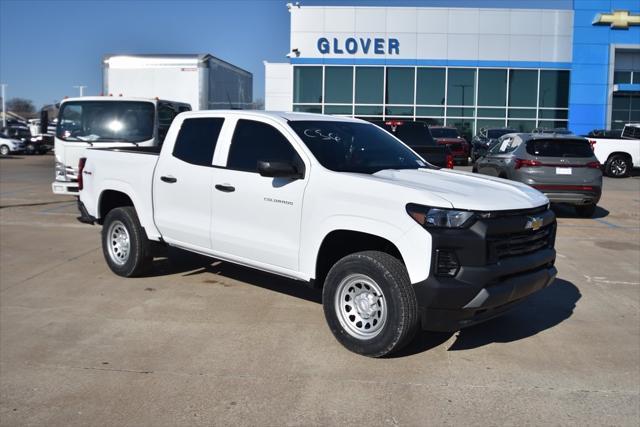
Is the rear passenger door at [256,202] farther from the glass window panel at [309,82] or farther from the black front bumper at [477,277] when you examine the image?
the glass window panel at [309,82]

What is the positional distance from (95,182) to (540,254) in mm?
5228

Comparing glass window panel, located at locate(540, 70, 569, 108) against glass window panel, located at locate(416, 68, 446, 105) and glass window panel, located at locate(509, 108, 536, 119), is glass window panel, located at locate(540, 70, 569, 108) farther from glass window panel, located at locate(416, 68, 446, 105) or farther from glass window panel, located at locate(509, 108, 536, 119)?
glass window panel, located at locate(416, 68, 446, 105)

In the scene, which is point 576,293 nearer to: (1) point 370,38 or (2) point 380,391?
(2) point 380,391

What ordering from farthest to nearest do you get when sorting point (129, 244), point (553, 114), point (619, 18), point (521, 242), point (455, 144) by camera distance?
point (553, 114), point (619, 18), point (455, 144), point (129, 244), point (521, 242)

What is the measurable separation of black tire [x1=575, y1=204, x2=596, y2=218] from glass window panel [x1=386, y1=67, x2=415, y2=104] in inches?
819

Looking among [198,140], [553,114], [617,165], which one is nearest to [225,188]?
[198,140]

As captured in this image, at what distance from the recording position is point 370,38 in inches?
1296

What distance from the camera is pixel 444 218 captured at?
4652mm

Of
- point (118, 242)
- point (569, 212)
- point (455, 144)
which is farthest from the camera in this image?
point (455, 144)

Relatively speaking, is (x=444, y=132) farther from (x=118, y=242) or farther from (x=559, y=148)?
(x=118, y=242)

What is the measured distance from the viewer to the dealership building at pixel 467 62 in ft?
108

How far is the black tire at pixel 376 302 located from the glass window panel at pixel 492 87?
30.1m

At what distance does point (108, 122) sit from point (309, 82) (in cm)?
2218

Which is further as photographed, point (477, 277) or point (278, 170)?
point (278, 170)
